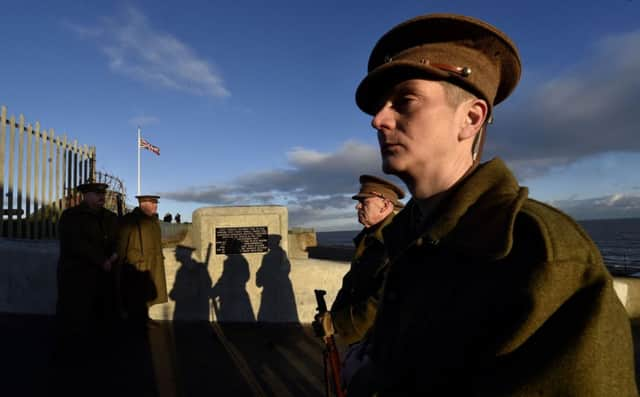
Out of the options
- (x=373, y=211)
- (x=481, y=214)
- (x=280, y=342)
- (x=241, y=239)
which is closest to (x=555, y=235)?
(x=481, y=214)

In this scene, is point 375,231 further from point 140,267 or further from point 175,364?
point 140,267

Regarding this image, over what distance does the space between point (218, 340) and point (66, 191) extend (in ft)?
19.1

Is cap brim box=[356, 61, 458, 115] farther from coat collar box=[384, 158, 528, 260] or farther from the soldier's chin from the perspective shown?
coat collar box=[384, 158, 528, 260]

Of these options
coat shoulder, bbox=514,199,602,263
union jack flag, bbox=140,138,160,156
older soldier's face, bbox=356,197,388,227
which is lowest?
coat shoulder, bbox=514,199,602,263

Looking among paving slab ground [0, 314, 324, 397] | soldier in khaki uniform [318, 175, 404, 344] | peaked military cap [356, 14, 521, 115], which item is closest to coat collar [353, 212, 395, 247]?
soldier in khaki uniform [318, 175, 404, 344]

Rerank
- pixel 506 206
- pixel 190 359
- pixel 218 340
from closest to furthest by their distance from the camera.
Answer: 1. pixel 506 206
2. pixel 190 359
3. pixel 218 340

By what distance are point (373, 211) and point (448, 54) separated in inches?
100

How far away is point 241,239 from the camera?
645 centimetres

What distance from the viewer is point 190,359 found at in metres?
4.70

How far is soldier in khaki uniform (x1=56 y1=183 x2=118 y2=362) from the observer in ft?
17.3

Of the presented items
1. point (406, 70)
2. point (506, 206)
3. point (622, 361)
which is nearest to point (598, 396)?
point (622, 361)

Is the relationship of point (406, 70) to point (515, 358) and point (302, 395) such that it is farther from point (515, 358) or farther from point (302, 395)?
point (302, 395)

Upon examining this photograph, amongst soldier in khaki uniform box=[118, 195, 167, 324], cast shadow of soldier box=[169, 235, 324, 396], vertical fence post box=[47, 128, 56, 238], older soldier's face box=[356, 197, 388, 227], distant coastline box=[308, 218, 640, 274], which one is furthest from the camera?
distant coastline box=[308, 218, 640, 274]

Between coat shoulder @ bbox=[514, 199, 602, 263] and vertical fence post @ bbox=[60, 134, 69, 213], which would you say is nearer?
coat shoulder @ bbox=[514, 199, 602, 263]
